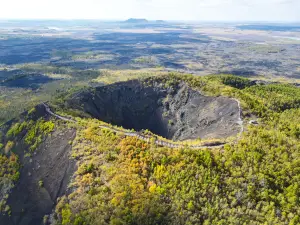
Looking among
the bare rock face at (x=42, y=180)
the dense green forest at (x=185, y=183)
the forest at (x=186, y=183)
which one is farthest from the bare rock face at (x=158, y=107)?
the bare rock face at (x=42, y=180)

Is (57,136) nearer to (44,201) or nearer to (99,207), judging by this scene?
(44,201)

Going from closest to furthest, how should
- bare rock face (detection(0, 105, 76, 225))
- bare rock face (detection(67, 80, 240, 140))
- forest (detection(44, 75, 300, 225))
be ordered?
forest (detection(44, 75, 300, 225))
bare rock face (detection(0, 105, 76, 225))
bare rock face (detection(67, 80, 240, 140))

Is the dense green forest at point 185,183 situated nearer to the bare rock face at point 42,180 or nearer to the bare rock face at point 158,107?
the bare rock face at point 42,180

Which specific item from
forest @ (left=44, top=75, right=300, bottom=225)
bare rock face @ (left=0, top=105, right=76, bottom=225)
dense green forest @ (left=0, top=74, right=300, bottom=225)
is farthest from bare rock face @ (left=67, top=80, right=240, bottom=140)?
bare rock face @ (left=0, top=105, right=76, bottom=225)

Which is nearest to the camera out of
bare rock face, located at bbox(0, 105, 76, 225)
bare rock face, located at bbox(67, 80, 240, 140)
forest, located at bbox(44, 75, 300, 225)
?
forest, located at bbox(44, 75, 300, 225)

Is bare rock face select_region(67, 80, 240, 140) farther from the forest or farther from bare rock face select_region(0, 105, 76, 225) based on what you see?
bare rock face select_region(0, 105, 76, 225)

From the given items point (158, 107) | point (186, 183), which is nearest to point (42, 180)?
point (186, 183)

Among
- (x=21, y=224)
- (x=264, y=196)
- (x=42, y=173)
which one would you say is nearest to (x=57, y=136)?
(x=42, y=173)

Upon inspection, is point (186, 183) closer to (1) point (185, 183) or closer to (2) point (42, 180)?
(1) point (185, 183)
